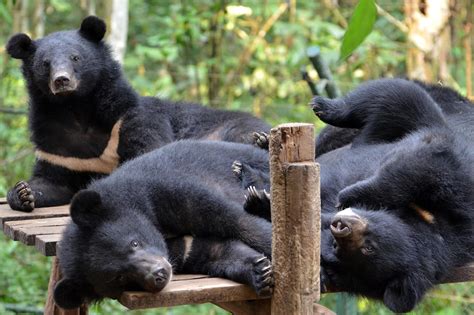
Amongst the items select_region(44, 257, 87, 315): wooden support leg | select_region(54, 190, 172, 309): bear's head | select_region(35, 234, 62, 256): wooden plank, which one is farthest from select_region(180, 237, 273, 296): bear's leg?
select_region(44, 257, 87, 315): wooden support leg

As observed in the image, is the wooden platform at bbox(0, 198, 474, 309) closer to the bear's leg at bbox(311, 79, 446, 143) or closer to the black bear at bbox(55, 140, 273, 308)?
the black bear at bbox(55, 140, 273, 308)

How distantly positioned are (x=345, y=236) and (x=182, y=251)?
2.20 feet

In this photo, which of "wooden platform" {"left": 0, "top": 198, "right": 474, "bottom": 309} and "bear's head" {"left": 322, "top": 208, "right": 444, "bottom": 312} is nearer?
"wooden platform" {"left": 0, "top": 198, "right": 474, "bottom": 309}

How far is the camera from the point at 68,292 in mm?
3170

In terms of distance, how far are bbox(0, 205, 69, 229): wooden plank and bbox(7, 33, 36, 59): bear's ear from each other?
0.96 m

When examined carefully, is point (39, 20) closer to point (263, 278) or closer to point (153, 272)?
point (153, 272)

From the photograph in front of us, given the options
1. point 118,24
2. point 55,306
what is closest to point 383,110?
point 55,306

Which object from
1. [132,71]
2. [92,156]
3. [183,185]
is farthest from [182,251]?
[132,71]

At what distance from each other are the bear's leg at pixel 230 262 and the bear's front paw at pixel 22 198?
145 centimetres

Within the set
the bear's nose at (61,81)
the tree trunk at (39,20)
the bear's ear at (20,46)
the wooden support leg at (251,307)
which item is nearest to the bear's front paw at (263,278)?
the wooden support leg at (251,307)

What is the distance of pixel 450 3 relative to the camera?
8094 millimetres

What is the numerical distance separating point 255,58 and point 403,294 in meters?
6.53

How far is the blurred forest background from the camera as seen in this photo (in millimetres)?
8000

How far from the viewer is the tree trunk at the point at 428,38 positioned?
7.92 meters
